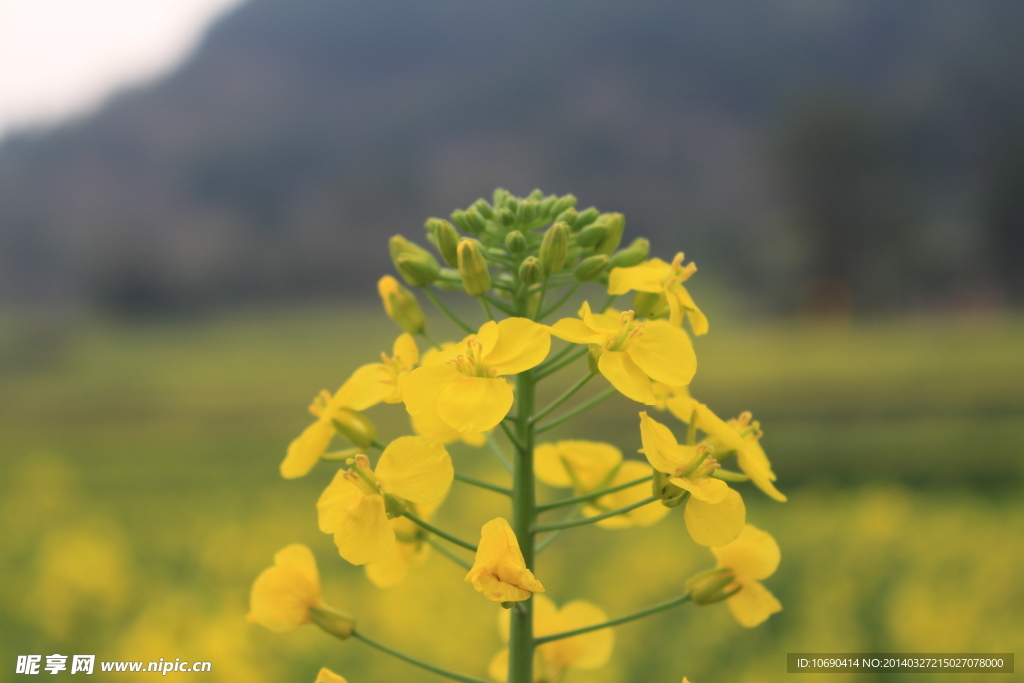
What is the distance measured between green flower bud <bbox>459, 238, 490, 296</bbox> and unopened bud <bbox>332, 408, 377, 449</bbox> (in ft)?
0.94

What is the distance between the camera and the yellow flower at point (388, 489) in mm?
944

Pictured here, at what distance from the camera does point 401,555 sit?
1.21 m

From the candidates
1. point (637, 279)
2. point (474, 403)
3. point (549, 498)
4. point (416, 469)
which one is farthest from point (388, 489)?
point (549, 498)

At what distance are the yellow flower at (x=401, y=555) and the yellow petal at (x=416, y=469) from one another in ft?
0.78

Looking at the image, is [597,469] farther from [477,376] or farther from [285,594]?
[285,594]

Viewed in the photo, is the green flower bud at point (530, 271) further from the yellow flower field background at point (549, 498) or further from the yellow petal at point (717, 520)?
the yellow flower field background at point (549, 498)

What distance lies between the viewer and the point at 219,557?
4.20 m

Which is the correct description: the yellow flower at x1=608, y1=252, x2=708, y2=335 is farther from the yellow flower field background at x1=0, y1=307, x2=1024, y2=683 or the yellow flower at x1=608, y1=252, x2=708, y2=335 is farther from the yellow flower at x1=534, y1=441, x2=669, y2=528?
the yellow flower field background at x1=0, y1=307, x2=1024, y2=683

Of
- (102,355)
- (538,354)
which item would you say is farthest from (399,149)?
(538,354)

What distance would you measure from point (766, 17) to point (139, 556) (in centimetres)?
2609

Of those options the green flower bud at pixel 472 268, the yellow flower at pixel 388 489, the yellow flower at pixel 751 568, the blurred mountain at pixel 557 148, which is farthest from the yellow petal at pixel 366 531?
the blurred mountain at pixel 557 148

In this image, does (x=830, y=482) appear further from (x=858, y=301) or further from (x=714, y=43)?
(x=714, y=43)

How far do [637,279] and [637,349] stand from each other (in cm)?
15

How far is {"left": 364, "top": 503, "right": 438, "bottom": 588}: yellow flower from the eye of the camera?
119 cm
